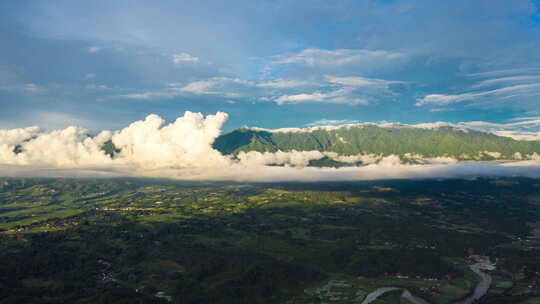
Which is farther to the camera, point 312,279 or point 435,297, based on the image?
point 312,279

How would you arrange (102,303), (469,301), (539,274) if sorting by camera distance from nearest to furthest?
(102,303)
(469,301)
(539,274)

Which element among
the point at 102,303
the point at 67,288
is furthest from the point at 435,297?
the point at 67,288

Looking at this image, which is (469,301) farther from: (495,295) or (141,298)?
(141,298)

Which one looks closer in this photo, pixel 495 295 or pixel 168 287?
pixel 495 295

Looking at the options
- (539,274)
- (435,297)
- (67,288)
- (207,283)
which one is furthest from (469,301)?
(67,288)

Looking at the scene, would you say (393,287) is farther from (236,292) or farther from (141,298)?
(141,298)

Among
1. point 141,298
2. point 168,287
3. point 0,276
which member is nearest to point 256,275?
point 168,287

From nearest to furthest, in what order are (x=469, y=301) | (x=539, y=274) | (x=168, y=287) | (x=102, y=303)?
(x=102, y=303)
(x=469, y=301)
(x=168, y=287)
(x=539, y=274)

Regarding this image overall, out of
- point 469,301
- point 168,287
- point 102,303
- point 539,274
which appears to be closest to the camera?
point 102,303
